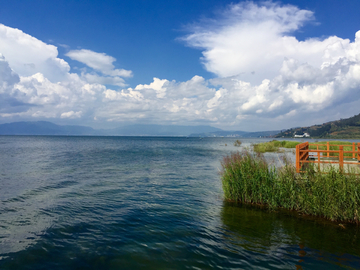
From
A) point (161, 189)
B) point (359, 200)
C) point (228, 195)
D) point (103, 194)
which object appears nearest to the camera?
point (359, 200)

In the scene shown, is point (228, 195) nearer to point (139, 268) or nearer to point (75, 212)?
point (139, 268)

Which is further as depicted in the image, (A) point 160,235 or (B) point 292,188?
(B) point 292,188

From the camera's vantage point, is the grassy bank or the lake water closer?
the lake water

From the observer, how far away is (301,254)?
8.43 m

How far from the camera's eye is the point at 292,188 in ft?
40.1

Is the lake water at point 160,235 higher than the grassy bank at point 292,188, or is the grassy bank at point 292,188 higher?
the grassy bank at point 292,188

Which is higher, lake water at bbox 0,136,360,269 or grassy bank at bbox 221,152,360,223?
grassy bank at bbox 221,152,360,223

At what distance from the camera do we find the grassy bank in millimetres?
10555

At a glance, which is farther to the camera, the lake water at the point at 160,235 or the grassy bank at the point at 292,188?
the grassy bank at the point at 292,188

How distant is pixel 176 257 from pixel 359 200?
9407mm

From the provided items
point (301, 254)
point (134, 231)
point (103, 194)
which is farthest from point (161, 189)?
point (301, 254)

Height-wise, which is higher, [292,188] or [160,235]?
[292,188]

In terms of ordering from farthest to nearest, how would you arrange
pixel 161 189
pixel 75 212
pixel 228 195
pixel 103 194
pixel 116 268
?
pixel 161 189
pixel 103 194
pixel 228 195
pixel 75 212
pixel 116 268

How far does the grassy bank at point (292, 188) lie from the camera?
1055 cm
